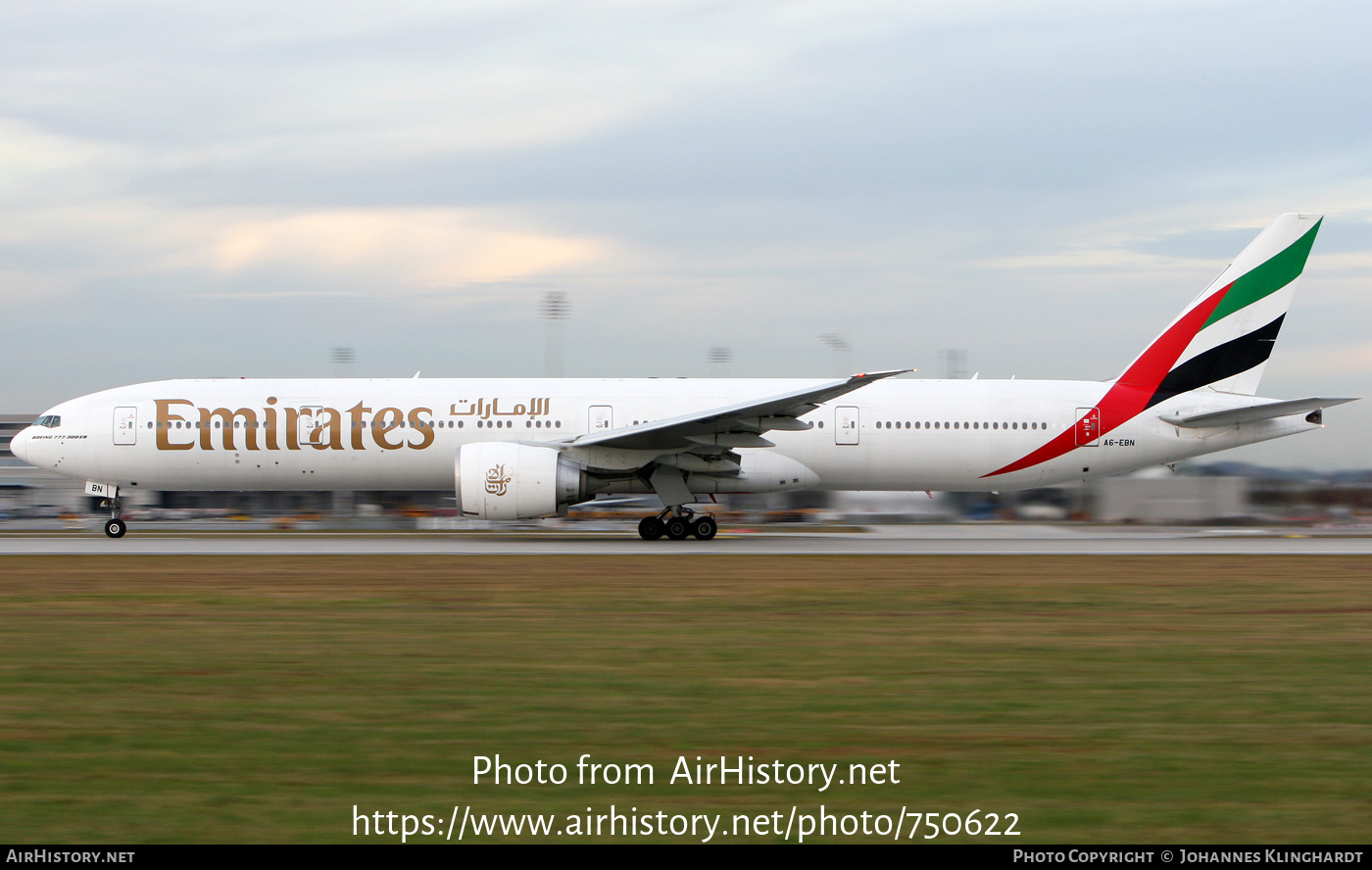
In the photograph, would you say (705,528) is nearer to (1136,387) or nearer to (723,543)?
(723,543)

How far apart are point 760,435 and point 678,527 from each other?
2.48 metres

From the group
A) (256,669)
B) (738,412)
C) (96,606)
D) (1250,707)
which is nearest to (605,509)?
(738,412)

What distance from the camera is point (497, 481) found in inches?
830

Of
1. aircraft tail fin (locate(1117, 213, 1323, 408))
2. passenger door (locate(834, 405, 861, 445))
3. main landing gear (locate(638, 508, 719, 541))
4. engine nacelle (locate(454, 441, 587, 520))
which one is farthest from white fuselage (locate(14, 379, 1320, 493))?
engine nacelle (locate(454, 441, 587, 520))

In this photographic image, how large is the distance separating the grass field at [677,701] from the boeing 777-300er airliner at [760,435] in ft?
29.2

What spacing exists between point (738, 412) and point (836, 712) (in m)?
13.7

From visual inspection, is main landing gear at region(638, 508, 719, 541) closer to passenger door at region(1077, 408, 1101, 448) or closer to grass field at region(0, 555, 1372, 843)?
passenger door at region(1077, 408, 1101, 448)

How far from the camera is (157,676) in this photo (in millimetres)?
8406

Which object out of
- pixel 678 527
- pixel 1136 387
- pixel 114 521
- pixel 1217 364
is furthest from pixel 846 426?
pixel 114 521

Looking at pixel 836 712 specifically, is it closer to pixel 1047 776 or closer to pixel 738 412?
pixel 1047 776

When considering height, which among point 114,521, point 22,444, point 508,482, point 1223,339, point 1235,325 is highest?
point 1235,325

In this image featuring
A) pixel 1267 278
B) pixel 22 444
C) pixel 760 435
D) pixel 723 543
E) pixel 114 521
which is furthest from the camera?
pixel 1267 278

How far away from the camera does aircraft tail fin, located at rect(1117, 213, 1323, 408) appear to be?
2403 cm

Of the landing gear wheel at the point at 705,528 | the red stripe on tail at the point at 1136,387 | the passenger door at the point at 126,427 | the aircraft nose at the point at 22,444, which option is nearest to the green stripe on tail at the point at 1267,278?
the red stripe on tail at the point at 1136,387
